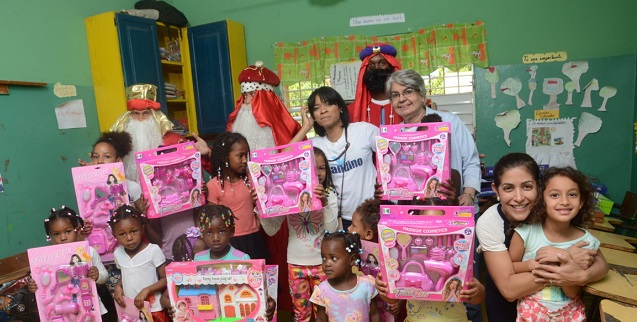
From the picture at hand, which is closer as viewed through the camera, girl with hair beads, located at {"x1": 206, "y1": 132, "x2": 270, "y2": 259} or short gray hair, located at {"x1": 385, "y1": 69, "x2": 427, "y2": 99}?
short gray hair, located at {"x1": 385, "y1": 69, "x2": 427, "y2": 99}

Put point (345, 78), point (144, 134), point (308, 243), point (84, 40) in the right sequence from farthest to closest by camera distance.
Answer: point (345, 78)
point (84, 40)
point (144, 134)
point (308, 243)

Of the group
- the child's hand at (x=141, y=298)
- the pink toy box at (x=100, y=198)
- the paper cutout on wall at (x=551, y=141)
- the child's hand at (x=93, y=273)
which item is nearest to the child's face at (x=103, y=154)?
the pink toy box at (x=100, y=198)

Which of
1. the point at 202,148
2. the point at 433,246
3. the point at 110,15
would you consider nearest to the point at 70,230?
the point at 202,148

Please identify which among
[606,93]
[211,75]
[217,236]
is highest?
[211,75]

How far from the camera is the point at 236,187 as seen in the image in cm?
241

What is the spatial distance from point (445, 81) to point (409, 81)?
90.1 inches

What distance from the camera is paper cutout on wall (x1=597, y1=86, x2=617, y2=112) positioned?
3759mm

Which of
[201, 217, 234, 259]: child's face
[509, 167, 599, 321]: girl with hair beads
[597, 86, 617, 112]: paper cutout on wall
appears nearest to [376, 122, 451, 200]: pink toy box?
[509, 167, 599, 321]: girl with hair beads

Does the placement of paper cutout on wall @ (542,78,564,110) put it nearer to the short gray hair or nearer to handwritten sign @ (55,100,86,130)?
the short gray hair

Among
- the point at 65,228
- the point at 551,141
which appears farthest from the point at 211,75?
the point at 551,141

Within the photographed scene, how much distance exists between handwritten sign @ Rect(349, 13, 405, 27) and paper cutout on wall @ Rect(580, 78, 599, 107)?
1863 mm

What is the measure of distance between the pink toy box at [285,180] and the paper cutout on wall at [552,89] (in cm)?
300

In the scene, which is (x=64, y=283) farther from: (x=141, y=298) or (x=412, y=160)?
(x=412, y=160)

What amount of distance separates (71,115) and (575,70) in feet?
15.1
